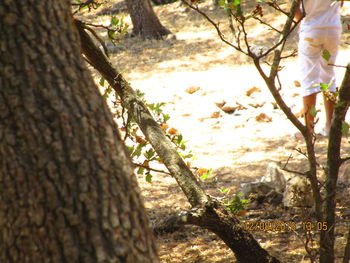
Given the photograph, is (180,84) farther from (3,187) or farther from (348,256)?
(3,187)

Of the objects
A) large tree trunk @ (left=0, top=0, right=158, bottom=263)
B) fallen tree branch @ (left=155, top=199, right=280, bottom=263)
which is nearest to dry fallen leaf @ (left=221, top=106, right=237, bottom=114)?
fallen tree branch @ (left=155, top=199, right=280, bottom=263)

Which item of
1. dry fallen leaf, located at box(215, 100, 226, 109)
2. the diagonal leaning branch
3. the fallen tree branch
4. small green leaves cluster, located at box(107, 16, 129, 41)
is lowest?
dry fallen leaf, located at box(215, 100, 226, 109)

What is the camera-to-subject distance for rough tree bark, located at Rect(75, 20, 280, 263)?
2.67 m

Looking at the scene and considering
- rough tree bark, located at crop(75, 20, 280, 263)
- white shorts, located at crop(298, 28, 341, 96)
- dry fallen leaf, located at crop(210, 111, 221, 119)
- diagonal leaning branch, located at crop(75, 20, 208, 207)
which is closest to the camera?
rough tree bark, located at crop(75, 20, 280, 263)

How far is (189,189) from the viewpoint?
279cm

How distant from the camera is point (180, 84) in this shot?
845 cm

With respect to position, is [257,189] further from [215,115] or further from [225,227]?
[215,115]

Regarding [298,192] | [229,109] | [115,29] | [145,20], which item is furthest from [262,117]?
[145,20]

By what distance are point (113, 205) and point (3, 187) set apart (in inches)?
11.5

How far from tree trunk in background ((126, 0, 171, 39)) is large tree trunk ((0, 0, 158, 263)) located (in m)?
10.5

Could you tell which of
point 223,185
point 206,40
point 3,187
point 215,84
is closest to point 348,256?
point 3,187

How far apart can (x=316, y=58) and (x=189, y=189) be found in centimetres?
284

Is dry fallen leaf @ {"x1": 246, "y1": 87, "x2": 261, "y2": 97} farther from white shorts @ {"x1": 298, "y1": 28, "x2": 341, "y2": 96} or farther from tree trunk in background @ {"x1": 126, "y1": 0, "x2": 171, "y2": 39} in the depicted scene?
tree trunk in background @ {"x1": 126, "y1": 0, "x2": 171, "y2": 39}
